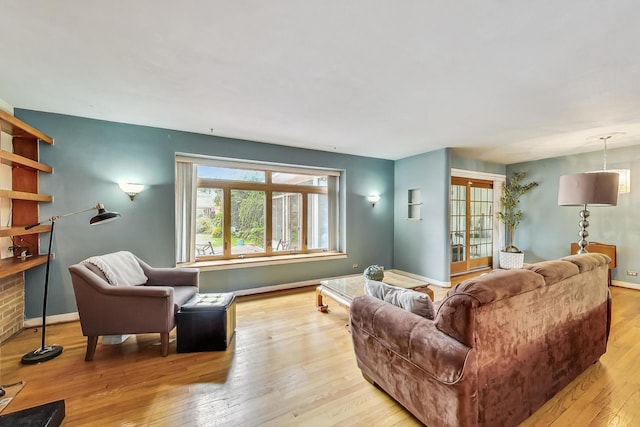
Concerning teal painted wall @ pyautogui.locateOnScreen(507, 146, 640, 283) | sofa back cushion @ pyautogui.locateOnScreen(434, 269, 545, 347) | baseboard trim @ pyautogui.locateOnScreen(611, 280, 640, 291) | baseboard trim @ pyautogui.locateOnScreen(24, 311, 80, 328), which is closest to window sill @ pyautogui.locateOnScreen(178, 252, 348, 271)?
baseboard trim @ pyautogui.locateOnScreen(24, 311, 80, 328)

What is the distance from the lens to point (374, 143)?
431 centimetres

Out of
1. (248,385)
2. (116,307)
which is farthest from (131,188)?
(248,385)

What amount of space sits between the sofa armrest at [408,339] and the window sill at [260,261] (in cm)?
250

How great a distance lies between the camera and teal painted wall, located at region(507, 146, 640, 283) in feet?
14.5

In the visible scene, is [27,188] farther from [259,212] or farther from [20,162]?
[259,212]

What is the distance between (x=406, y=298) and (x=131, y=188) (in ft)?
11.4

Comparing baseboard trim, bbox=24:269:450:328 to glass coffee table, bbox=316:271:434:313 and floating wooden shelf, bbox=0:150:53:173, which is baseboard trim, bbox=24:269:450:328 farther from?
floating wooden shelf, bbox=0:150:53:173

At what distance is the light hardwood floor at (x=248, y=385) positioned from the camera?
66.4 inches

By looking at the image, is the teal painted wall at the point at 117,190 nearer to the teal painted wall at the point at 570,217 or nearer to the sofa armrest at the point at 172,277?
the sofa armrest at the point at 172,277

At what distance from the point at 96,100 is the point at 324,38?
2.54 meters

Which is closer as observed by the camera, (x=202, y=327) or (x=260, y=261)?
(x=202, y=327)

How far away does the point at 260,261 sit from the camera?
4.25m

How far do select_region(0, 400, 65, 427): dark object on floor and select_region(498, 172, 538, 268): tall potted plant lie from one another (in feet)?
22.7

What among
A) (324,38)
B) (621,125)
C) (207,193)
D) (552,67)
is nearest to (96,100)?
(207,193)
